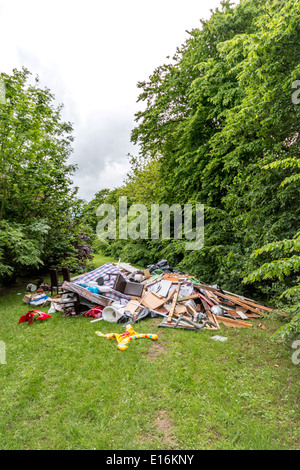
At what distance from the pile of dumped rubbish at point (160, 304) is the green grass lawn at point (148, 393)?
667mm

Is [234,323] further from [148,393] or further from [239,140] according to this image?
[239,140]

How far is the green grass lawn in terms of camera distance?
235 centimetres

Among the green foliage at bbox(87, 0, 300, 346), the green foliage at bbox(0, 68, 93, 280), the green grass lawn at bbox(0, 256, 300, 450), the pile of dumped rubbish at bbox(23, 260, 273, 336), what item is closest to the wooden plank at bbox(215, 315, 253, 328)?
the pile of dumped rubbish at bbox(23, 260, 273, 336)

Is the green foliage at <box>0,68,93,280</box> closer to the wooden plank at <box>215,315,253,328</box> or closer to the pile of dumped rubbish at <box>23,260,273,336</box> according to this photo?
the pile of dumped rubbish at <box>23,260,273,336</box>

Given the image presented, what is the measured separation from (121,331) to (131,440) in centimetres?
277

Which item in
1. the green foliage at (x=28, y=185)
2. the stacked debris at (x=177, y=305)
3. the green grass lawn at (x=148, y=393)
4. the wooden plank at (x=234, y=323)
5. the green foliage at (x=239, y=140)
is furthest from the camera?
the green foliage at (x=28, y=185)

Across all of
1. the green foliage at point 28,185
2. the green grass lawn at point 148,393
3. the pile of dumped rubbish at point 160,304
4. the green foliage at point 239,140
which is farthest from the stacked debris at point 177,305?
the green foliage at point 28,185

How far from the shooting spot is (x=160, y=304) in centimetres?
605

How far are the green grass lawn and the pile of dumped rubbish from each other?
0.67 metres

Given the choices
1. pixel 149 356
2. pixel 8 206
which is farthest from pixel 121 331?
pixel 8 206

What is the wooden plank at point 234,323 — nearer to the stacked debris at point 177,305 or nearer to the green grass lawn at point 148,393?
the stacked debris at point 177,305

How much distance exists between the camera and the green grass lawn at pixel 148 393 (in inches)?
92.7

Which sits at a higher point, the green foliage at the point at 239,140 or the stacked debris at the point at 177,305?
the green foliage at the point at 239,140

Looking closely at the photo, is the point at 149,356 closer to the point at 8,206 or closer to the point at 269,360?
the point at 269,360
